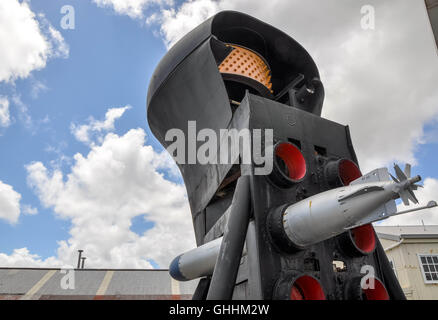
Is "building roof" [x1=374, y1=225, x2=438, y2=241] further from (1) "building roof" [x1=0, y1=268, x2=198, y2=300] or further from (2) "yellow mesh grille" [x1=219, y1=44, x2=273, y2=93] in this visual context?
(2) "yellow mesh grille" [x1=219, y1=44, x2=273, y2=93]

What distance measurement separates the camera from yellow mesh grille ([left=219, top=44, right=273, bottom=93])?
1022cm

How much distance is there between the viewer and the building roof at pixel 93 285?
23328 millimetres

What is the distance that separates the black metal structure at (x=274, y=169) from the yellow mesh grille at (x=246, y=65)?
0.28 meters

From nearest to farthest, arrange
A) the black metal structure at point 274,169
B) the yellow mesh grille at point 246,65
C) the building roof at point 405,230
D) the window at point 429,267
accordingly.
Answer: the black metal structure at point 274,169, the yellow mesh grille at point 246,65, the window at point 429,267, the building roof at point 405,230

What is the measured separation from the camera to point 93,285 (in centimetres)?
2462

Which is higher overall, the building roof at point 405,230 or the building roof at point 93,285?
the building roof at point 405,230

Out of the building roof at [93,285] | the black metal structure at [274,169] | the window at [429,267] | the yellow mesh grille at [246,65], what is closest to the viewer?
the black metal structure at [274,169]

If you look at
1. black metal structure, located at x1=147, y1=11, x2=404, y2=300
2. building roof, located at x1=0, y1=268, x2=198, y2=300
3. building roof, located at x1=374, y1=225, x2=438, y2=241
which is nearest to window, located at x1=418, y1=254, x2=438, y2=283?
building roof, located at x1=374, y1=225, x2=438, y2=241

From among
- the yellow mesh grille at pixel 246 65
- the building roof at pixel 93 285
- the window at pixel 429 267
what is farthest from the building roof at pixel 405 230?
the yellow mesh grille at pixel 246 65

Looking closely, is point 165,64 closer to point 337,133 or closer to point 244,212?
point 337,133

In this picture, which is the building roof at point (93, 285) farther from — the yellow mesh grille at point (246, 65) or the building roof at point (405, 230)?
the yellow mesh grille at point (246, 65)

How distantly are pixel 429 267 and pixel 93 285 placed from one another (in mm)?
23506
